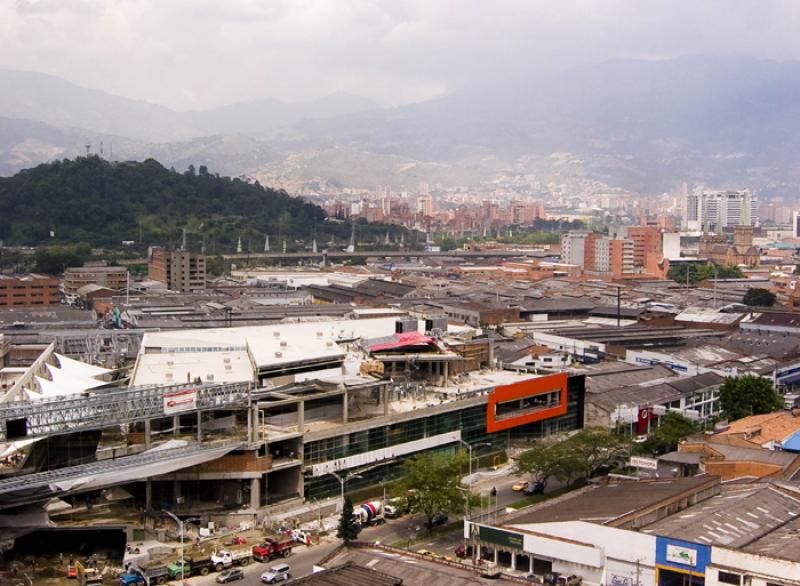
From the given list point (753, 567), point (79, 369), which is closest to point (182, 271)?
point (79, 369)

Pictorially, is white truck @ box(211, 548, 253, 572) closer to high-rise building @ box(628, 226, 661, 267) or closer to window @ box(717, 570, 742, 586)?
window @ box(717, 570, 742, 586)

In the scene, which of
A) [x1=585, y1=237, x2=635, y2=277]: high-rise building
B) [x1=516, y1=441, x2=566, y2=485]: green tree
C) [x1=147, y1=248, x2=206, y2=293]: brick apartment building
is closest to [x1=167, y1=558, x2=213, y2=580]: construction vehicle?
[x1=516, y1=441, x2=566, y2=485]: green tree

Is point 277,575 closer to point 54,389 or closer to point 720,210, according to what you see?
point 54,389

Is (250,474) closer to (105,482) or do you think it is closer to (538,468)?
(105,482)

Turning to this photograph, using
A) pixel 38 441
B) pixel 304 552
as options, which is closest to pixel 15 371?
pixel 38 441

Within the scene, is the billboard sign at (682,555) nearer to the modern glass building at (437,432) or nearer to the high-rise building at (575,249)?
the modern glass building at (437,432)

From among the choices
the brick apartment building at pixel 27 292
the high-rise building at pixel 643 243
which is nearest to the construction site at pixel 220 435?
the brick apartment building at pixel 27 292
